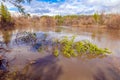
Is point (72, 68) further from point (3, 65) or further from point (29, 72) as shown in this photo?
point (3, 65)

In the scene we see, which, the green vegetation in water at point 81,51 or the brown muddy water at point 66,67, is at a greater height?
the green vegetation in water at point 81,51

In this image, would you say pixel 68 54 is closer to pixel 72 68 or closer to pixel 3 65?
pixel 72 68

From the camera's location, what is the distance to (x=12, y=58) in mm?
12828

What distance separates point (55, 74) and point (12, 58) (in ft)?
14.9

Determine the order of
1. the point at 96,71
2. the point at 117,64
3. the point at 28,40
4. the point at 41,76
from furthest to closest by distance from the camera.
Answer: the point at 28,40 → the point at 117,64 → the point at 96,71 → the point at 41,76

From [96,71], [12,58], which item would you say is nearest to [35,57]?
[12,58]

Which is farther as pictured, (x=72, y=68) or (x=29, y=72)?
(x=72, y=68)

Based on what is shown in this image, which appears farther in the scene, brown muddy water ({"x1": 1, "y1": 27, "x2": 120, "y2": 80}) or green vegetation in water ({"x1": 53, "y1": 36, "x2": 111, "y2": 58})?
green vegetation in water ({"x1": 53, "y1": 36, "x2": 111, "y2": 58})

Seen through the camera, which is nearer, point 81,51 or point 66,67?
point 66,67

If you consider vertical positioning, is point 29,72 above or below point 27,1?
below

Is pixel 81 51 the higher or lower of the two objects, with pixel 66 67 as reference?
higher

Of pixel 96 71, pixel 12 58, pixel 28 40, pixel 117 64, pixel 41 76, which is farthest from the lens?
pixel 28 40

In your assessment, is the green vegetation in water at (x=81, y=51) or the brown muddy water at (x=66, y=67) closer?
the brown muddy water at (x=66, y=67)

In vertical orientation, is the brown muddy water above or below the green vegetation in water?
below
